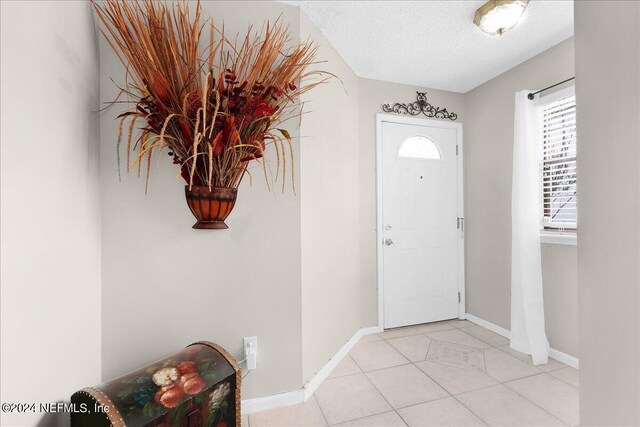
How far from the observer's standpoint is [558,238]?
7.13 ft

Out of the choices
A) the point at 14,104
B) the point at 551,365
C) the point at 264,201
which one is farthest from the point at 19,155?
the point at 551,365

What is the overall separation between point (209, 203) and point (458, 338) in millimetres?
2516

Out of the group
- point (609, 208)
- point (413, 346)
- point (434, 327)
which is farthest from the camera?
point (434, 327)

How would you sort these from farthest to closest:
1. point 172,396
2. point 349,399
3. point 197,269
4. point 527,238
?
point 527,238, point 349,399, point 197,269, point 172,396

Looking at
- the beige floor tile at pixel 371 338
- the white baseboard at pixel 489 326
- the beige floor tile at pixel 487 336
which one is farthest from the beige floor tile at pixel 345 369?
the white baseboard at pixel 489 326

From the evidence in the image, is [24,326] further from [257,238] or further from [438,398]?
[438,398]

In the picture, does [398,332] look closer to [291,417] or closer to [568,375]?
[568,375]

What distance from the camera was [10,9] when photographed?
810 mm

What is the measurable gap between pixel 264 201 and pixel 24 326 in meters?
1.07

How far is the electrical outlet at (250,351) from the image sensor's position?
1.60m

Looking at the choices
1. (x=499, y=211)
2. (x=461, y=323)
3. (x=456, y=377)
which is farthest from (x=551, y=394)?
(x=499, y=211)

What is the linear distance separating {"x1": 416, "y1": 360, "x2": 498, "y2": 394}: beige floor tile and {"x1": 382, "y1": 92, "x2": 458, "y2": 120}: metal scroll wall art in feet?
7.42

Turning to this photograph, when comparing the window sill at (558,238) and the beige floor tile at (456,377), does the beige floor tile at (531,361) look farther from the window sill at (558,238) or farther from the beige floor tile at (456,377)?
the window sill at (558,238)

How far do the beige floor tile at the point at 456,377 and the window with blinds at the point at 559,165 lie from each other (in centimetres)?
127
